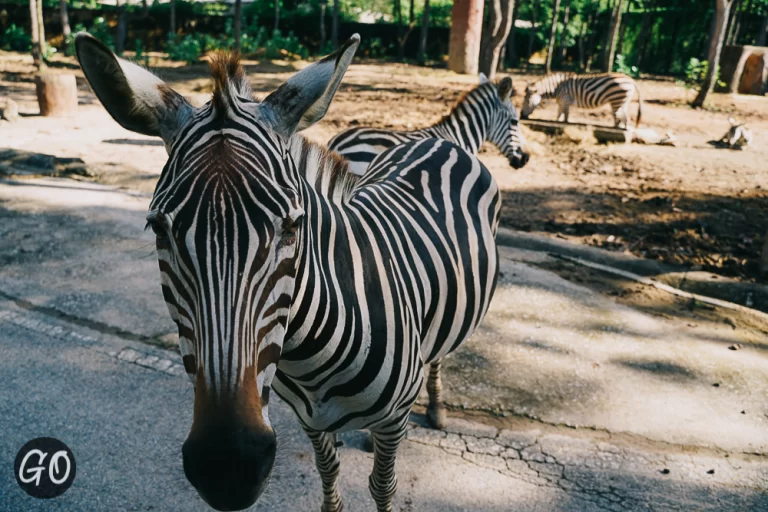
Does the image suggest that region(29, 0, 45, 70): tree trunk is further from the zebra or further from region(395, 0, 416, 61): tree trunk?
the zebra

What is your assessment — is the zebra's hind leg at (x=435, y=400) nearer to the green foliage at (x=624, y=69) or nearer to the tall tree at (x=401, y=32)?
the green foliage at (x=624, y=69)

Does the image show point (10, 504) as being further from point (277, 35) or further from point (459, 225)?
point (277, 35)

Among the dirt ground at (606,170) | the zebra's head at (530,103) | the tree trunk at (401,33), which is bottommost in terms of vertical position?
the dirt ground at (606,170)

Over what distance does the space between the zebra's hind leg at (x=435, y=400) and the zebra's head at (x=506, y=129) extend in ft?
13.0

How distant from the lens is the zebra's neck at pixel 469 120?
6043 millimetres

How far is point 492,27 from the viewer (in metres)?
10.9

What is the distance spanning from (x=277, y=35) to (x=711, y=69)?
57.4 feet

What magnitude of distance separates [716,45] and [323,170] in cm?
1569

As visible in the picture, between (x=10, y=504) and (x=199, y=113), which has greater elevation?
(x=199, y=113)

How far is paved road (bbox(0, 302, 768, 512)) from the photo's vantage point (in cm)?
282

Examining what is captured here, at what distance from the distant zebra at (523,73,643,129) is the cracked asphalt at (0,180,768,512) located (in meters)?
8.63

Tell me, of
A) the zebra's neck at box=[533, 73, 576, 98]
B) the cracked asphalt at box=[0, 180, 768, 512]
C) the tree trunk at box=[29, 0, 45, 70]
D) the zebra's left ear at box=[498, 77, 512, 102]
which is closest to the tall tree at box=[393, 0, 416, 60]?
the zebra's neck at box=[533, 73, 576, 98]

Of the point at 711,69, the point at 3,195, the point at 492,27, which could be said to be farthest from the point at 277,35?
the point at 3,195

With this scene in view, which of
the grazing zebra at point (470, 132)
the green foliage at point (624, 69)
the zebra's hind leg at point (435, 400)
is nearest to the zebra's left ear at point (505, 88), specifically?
the grazing zebra at point (470, 132)
